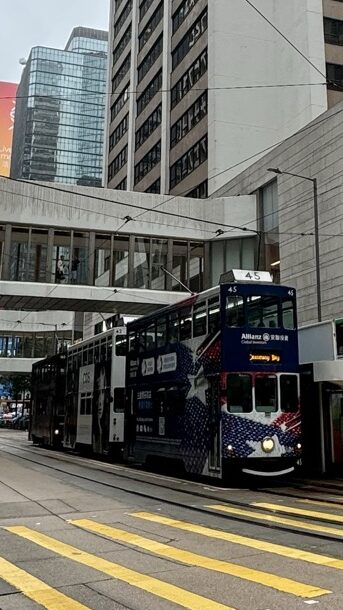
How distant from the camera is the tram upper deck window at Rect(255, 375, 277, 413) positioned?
1464 centimetres

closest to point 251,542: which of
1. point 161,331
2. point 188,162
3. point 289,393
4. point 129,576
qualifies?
point 129,576

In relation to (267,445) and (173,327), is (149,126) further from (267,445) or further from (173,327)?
(267,445)

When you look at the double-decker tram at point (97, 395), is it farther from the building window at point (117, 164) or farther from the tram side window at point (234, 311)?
the building window at point (117, 164)

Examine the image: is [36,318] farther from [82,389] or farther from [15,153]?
[82,389]

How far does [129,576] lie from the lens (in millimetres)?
6453

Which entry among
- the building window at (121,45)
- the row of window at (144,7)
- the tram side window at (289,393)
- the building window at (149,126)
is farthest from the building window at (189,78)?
the tram side window at (289,393)

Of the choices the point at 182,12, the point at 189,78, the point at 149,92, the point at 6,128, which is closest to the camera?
the point at 189,78

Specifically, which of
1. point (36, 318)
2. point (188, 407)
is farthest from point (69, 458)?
point (36, 318)

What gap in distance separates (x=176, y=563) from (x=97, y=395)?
51.4 ft

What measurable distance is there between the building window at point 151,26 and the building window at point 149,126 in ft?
27.9

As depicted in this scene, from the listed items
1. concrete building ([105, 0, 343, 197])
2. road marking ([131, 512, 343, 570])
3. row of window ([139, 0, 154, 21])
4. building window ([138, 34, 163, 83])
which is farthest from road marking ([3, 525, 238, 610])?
row of window ([139, 0, 154, 21])

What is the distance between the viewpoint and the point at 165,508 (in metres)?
11.3

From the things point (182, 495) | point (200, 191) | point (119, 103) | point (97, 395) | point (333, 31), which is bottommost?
point (182, 495)

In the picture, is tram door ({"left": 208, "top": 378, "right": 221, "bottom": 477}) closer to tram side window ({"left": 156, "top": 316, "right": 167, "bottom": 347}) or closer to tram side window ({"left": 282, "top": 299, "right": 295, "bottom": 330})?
tram side window ({"left": 282, "top": 299, "right": 295, "bottom": 330})
